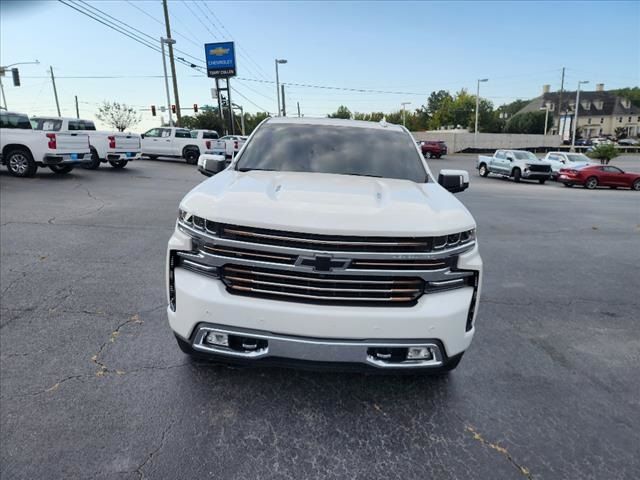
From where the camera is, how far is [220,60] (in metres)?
39.8

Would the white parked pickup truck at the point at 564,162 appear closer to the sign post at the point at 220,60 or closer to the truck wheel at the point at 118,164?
the truck wheel at the point at 118,164

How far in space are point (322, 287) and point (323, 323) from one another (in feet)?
0.67

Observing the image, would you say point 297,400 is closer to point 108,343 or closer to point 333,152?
point 108,343

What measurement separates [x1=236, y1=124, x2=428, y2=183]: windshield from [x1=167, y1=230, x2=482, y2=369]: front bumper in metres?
1.57

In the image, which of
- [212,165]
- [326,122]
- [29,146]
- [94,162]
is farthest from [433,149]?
[212,165]

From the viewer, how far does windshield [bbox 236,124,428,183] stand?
3742 millimetres

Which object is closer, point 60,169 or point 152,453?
point 152,453

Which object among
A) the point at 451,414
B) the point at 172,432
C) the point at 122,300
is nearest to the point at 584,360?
the point at 451,414

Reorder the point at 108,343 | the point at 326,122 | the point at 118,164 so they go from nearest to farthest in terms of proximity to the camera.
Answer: the point at 108,343 < the point at 326,122 < the point at 118,164

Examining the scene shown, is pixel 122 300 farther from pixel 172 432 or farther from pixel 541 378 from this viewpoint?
pixel 541 378

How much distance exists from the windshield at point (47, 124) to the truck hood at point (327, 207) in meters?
14.4

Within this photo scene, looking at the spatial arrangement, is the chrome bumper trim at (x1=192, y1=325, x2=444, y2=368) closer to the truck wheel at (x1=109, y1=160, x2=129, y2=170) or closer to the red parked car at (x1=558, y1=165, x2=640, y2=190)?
the truck wheel at (x1=109, y1=160, x2=129, y2=170)

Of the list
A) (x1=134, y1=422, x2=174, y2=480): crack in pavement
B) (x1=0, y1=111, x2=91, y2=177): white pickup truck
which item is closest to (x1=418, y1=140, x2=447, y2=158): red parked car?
(x1=0, y1=111, x2=91, y2=177): white pickup truck

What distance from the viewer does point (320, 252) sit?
2336 mm
